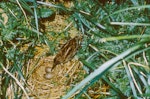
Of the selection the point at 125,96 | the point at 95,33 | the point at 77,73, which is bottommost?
the point at 125,96

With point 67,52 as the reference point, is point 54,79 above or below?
below

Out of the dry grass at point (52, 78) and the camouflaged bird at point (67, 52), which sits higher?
the camouflaged bird at point (67, 52)

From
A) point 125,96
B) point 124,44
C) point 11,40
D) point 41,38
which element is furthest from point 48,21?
point 125,96

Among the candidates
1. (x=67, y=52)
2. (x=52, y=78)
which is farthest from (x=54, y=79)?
(x=67, y=52)

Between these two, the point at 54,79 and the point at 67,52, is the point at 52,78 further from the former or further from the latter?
the point at 67,52

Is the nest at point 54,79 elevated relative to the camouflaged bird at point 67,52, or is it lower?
lower

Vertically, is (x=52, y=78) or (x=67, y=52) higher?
(x=67, y=52)

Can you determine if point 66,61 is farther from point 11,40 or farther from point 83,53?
point 11,40

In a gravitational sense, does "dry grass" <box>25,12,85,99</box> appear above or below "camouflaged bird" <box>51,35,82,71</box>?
below
